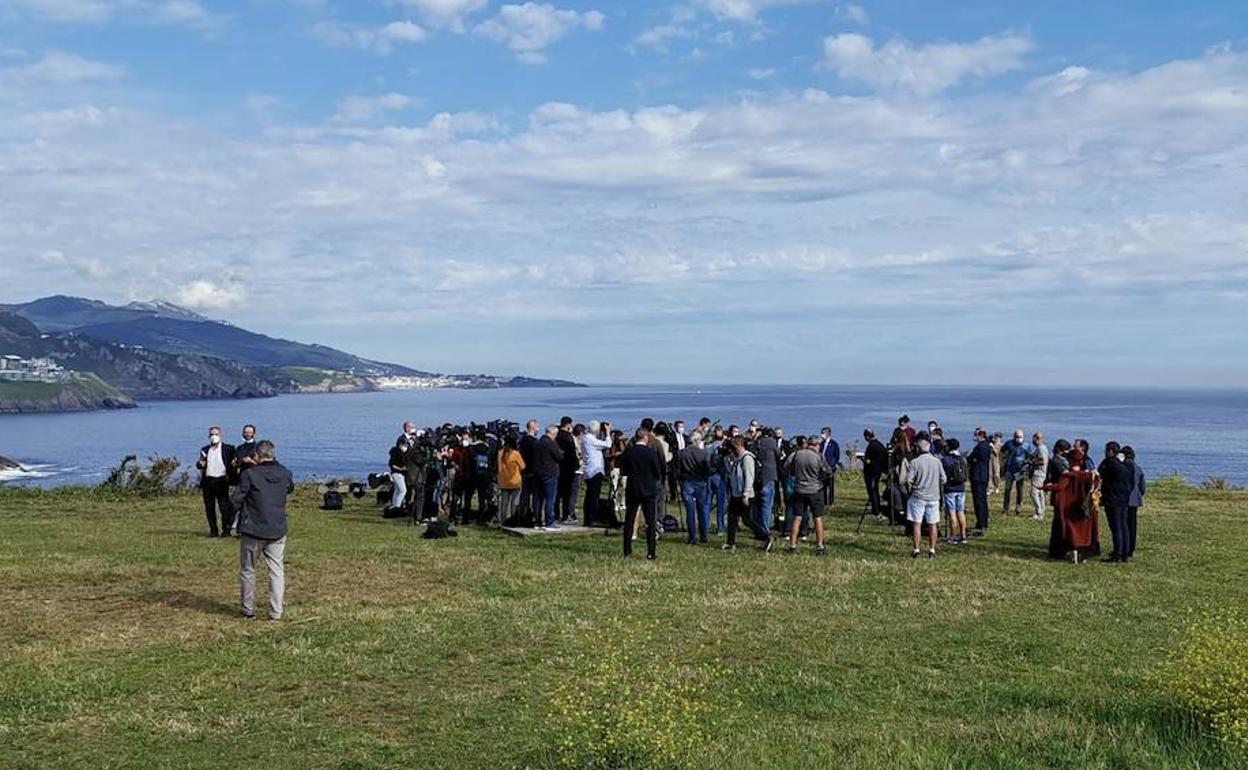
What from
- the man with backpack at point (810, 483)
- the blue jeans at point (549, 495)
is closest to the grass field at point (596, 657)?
the man with backpack at point (810, 483)

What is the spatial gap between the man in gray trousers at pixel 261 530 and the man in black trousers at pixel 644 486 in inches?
224

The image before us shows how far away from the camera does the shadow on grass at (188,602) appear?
11.6m

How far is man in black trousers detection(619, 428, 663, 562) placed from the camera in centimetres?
1562

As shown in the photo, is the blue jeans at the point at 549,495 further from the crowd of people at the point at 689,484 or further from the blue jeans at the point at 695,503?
the blue jeans at the point at 695,503

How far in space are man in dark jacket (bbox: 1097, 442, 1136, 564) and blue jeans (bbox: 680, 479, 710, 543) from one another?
20.4 feet

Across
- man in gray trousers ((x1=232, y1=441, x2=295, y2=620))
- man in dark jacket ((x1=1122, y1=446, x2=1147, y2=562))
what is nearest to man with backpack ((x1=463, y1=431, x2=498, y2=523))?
man in gray trousers ((x1=232, y1=441, x2=295, y2=620))

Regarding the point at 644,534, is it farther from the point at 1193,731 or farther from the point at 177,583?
the point at 1193,731

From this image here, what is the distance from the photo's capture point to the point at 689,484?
17719mm

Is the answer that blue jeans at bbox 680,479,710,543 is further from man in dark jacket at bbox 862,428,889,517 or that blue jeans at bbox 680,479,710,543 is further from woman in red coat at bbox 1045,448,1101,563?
woman in red coat at bbox 1045,448,1101,563

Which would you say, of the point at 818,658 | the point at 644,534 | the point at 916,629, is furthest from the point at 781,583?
the point at 644,534

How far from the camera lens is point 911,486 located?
1606cm

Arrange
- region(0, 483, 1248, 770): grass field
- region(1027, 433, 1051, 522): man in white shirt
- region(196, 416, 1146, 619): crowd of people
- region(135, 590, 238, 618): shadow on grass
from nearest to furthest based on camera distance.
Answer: region(0, 483, 1248, 770): grass field
region(135, 590, 238, 618): shadow on grass
region(196, 416, 1146, 619): crowd of people
region(1027, 433, 1051, 522): man in white shirt

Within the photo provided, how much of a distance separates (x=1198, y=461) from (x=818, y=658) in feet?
261

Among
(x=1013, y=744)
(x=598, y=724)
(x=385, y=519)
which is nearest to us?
(x=598, y=724)
